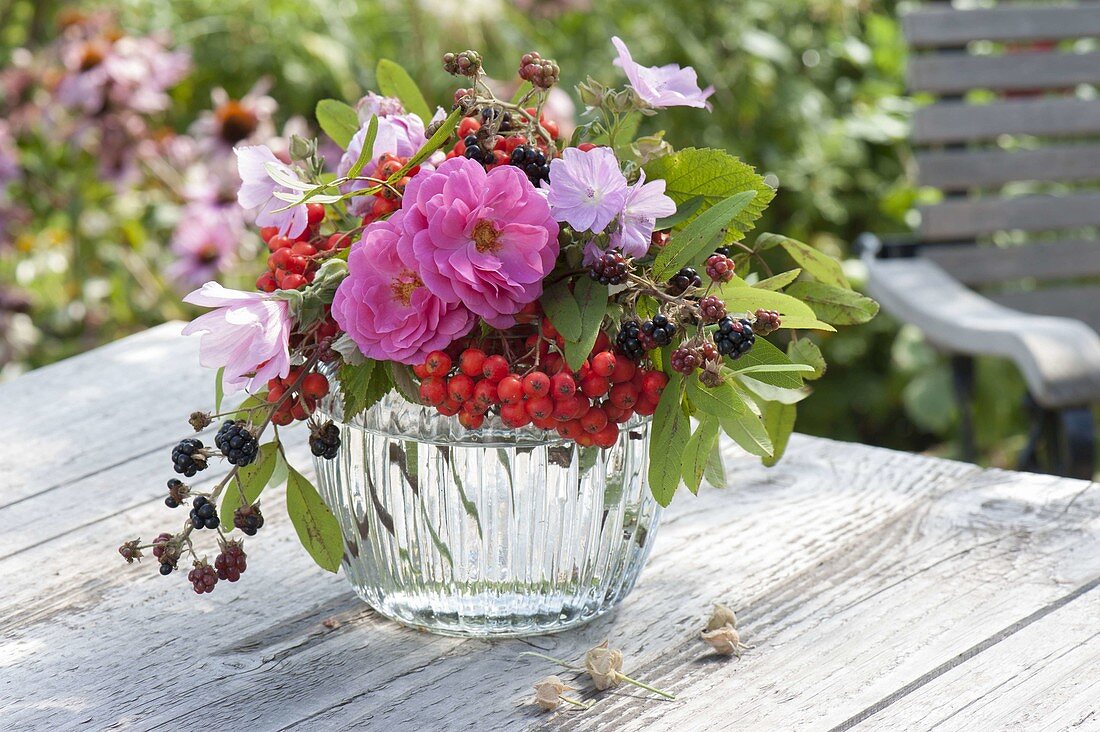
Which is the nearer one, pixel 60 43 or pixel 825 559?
pixel 825 559

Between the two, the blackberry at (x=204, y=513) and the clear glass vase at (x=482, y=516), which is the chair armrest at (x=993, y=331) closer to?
the clear glass vase at (x=482, y=516)

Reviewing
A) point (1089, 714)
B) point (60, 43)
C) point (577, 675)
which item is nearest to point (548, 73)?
point (577, 675)

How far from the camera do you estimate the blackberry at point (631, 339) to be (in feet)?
2.46

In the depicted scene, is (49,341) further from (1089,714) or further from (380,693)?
(1089,714)

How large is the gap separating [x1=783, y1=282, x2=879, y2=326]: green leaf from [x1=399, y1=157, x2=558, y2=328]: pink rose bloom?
22 centimetres

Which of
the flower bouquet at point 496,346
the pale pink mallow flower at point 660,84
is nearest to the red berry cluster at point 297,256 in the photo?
the flower bouquet at point 496,346

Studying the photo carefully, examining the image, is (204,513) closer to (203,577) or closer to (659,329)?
(203,577)

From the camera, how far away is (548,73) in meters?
0.78

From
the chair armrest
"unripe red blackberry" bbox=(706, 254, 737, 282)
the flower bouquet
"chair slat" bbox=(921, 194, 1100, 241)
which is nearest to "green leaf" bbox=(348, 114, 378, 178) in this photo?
the flower bouquet

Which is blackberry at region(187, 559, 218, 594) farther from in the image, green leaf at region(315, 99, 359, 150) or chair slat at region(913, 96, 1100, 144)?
chair slat at region(913, 96, 1100, 144)

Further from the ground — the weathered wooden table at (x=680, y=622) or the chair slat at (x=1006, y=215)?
the chair slat at (x=1006, y=215)

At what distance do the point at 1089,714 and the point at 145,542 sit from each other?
0.71m

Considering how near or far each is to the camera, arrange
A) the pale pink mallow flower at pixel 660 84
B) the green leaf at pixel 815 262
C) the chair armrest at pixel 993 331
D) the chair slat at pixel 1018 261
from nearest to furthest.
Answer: the pale pink mallow flower at pixel 660 84 < the green leaf at pixel 815 262 < the chair armrest at pixel 993 331 < the chair slat at pixel 1018 261

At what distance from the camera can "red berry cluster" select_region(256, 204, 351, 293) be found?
2.66 ft
